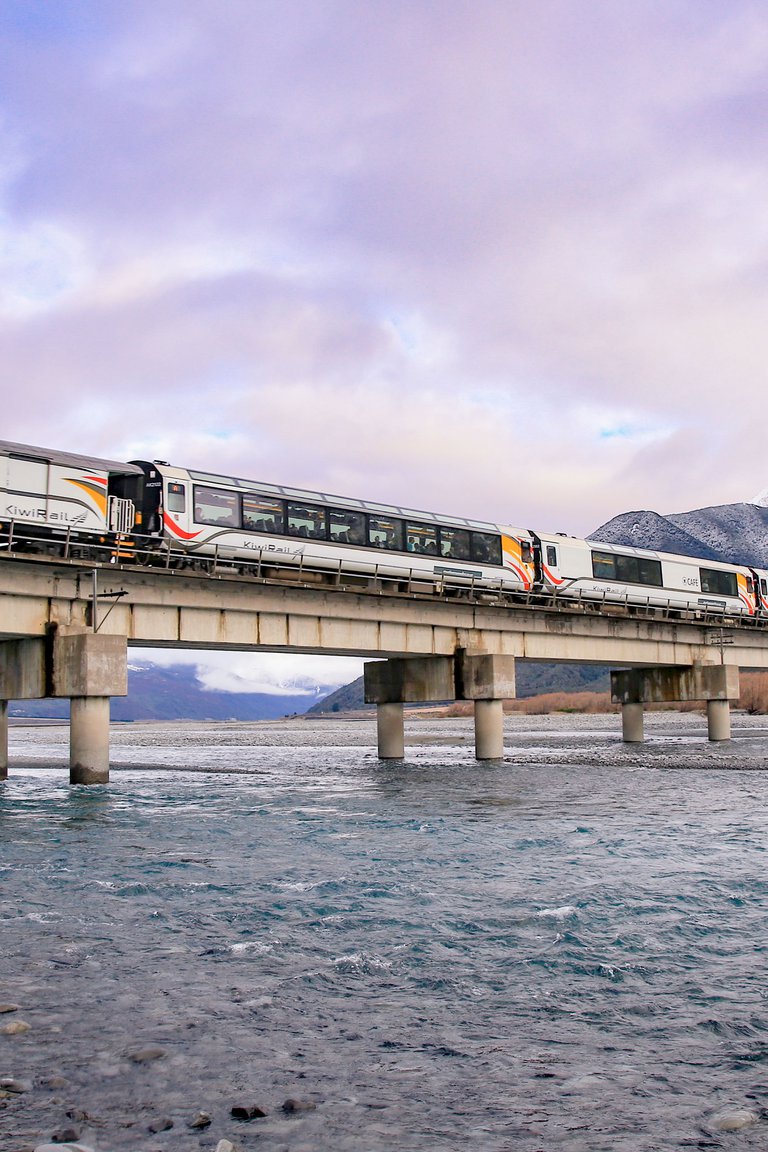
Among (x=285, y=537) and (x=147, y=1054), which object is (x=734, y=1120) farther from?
(x=285, y=537)

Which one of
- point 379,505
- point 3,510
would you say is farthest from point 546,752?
point 3,510

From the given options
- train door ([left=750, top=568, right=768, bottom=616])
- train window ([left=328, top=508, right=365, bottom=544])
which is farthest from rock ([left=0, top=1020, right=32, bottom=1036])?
train door ([left=750, top=568, right=768, bottom=616])

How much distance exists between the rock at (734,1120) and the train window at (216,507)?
2995 cm

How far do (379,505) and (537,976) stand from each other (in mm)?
32943

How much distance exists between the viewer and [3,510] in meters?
28.9

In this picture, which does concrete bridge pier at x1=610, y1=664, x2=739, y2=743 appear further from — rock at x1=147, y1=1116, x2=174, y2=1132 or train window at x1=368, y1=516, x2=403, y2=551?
rock at x1=147, y1=1116, x2=174, y2=1132

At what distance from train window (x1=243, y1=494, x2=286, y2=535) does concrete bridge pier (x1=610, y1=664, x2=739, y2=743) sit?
29880 mm

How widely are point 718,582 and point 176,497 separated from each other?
38.1m

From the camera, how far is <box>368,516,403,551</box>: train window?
40.0 m

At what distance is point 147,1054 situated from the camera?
6680 mm

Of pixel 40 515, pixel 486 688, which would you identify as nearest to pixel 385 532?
pixel 486 688

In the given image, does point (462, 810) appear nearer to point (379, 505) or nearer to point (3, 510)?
point (3, 510)

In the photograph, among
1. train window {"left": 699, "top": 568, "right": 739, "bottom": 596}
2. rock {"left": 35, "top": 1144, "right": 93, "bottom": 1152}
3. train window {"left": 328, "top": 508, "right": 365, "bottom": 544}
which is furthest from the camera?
train window {"left": 699, "top": 568, "right": 739, "bottom": 596}

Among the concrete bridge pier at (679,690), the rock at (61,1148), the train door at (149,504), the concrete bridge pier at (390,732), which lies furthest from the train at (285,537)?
the rock at (61,1148)
